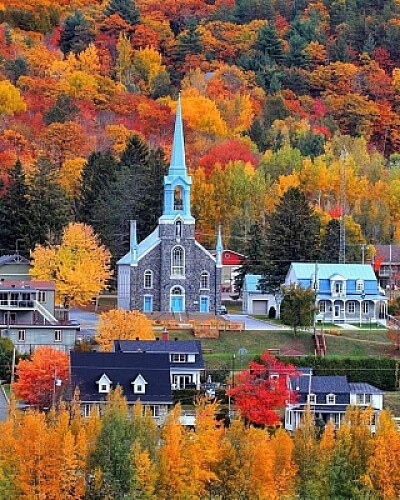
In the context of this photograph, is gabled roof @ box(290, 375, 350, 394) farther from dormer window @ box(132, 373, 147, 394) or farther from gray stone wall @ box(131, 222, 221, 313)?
gray stone wall @ box(131, 222, 221, 313)

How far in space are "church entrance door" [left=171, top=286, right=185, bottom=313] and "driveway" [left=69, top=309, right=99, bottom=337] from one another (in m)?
4.13

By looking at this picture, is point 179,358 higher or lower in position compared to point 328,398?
higher

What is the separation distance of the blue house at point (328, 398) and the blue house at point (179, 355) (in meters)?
4.89

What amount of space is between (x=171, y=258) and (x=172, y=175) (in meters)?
4.98

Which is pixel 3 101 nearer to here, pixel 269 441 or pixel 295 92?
pixel 295 92

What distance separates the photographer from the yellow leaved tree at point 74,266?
338ft

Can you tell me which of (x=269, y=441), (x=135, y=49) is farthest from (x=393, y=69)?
(x=269, y=441)

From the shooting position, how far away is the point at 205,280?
342 ft

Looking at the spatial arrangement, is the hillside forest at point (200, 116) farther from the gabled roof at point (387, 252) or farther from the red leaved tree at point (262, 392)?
the red leaved tree at point (262, 392)

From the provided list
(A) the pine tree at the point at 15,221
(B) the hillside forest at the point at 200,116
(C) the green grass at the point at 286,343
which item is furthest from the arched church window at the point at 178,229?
(A) the pine tree at the point at 15,221

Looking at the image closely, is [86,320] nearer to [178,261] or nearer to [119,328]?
[178,261]

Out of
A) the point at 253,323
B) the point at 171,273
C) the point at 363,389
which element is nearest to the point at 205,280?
the point at 171,273

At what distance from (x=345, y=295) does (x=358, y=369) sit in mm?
12907

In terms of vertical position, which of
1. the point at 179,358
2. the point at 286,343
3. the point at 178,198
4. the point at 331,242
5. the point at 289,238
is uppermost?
the point at 178,198
